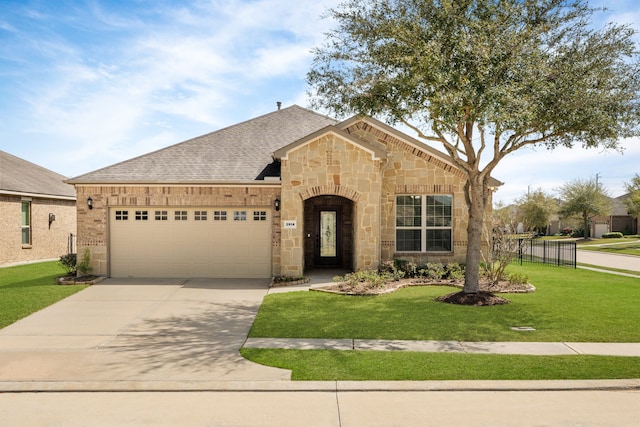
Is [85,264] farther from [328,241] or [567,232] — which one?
[567,232]

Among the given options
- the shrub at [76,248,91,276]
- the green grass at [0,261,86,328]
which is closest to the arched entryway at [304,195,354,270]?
the shrub at [76,248,91,276]

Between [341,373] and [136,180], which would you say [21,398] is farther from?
[136,180]

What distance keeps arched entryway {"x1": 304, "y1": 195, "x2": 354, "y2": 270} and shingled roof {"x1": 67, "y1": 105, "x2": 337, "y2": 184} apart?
8.33 ft

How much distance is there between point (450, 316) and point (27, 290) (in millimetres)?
11713

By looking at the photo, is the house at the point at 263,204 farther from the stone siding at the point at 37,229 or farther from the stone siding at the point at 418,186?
the stone siding at the point at 37,229

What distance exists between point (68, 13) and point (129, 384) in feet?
30.2

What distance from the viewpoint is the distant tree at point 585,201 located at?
47.2 metres

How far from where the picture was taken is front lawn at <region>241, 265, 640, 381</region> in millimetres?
6441

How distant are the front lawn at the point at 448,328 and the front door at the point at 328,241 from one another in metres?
4.89

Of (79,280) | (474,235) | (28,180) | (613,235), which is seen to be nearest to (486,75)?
(474,235)

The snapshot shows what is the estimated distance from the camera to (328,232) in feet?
58.7

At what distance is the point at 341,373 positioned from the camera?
6.31m

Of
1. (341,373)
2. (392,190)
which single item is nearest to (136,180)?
(392,190)

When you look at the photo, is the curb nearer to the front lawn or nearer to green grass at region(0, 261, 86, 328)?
the front lawn
